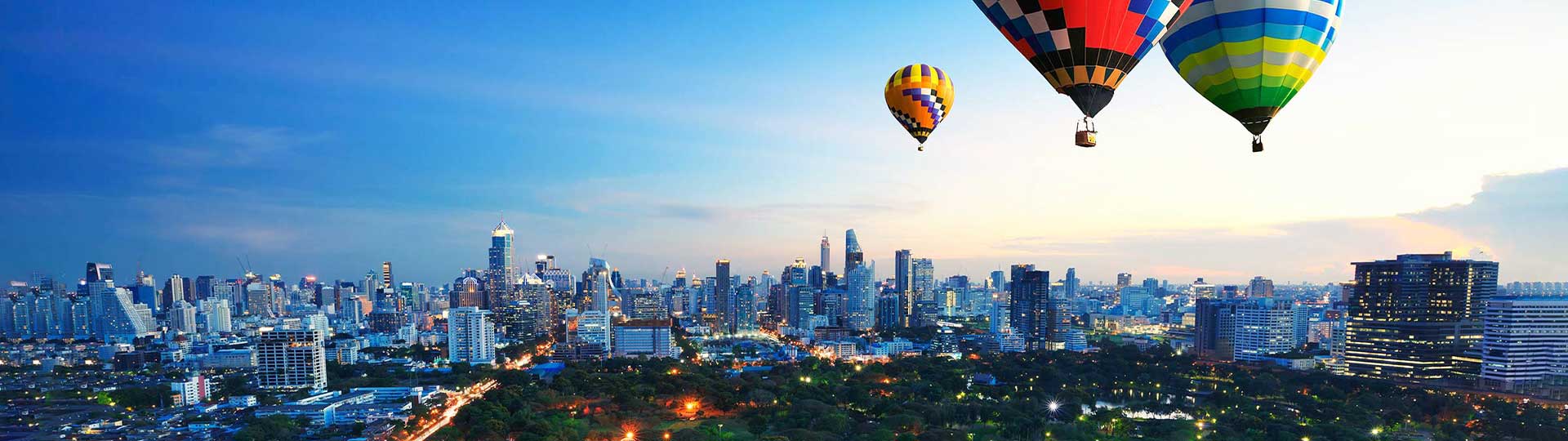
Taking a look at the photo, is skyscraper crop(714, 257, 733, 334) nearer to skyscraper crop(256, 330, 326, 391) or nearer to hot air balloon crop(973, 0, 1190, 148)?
skyscraper crop(256, 330, 326, 391)

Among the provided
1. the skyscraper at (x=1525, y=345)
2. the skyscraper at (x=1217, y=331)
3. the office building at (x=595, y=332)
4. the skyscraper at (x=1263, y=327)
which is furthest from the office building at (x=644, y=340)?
the skyscraper at (x=1525, y=345)

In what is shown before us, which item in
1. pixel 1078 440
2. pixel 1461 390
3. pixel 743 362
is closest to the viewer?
pixel 1078 440

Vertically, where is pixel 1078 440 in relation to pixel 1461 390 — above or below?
above

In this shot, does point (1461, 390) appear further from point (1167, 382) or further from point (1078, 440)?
point (1078, 440)

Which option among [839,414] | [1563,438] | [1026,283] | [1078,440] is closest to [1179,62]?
[1078,440]

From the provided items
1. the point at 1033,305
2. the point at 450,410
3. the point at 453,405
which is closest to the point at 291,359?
the point at 453,405

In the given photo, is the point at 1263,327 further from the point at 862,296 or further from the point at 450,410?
the point at 450,410
